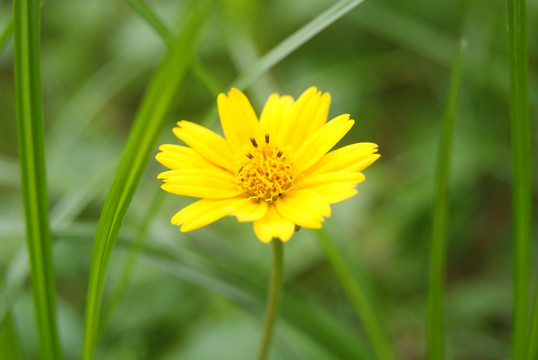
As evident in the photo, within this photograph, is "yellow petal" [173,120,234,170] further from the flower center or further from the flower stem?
the flower stem

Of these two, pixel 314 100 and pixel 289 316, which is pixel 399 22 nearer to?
pixel 314 100

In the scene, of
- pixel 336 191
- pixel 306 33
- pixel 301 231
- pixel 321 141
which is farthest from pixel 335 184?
pixel 301 231

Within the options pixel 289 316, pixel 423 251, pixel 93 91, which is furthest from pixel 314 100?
pixel 93 91

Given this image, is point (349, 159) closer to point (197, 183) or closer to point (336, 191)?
point (336, 191)

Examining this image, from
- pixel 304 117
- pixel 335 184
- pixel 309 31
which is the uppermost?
pixel 309 31

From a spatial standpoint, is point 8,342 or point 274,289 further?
point 8,342

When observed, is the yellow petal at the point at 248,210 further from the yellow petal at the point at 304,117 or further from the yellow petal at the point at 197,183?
the yellow petal at the point at 304,117
